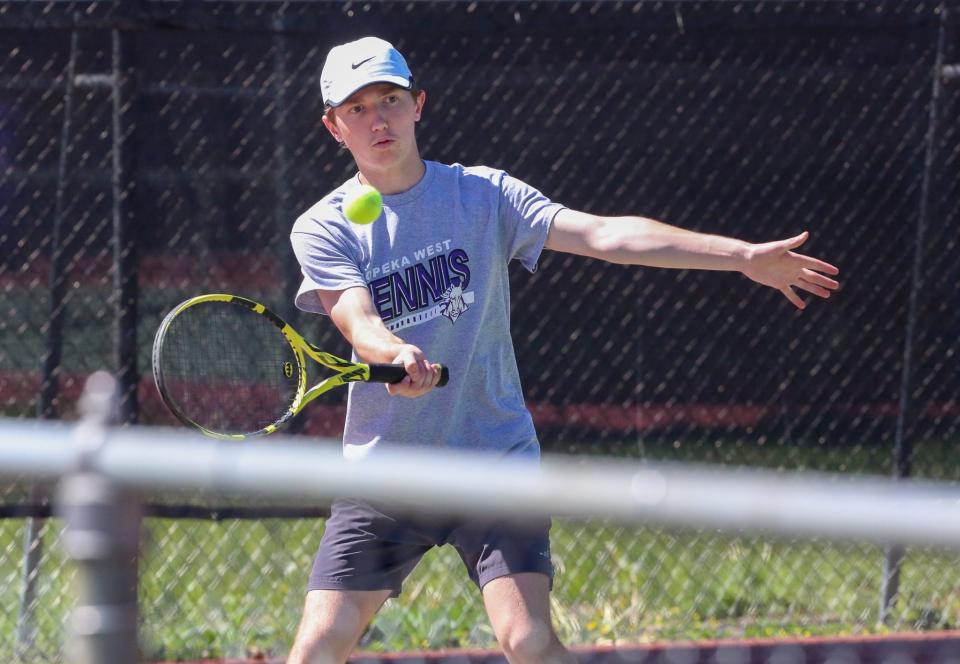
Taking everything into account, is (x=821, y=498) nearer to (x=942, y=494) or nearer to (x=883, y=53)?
(x=942, y=494)

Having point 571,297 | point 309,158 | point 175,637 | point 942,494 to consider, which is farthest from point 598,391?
point 942,494

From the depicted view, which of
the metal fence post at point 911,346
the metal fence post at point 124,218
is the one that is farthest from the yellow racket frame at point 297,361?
the metal fence post at point 911,346

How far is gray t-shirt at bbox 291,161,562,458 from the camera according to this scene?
10.0ft

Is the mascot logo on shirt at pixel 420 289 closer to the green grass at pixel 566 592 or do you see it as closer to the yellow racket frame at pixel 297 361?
the yellow racket frame at pixel 297 361

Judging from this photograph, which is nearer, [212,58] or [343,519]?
[343,519]

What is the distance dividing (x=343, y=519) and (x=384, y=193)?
28.6 inches

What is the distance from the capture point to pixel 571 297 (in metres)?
4.93

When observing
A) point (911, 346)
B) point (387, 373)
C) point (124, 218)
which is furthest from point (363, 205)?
point (911, 346)

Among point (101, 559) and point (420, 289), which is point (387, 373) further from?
point (101, 559)

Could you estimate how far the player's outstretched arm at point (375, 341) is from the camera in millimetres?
2719

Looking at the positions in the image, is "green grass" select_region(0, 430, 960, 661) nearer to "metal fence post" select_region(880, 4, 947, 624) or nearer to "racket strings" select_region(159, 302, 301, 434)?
"metal fence post" select_region(880, 4, 947, 624)

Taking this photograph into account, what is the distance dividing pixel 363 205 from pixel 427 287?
0.23 metres

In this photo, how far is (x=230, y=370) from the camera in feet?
11.4

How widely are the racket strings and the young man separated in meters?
0.22
